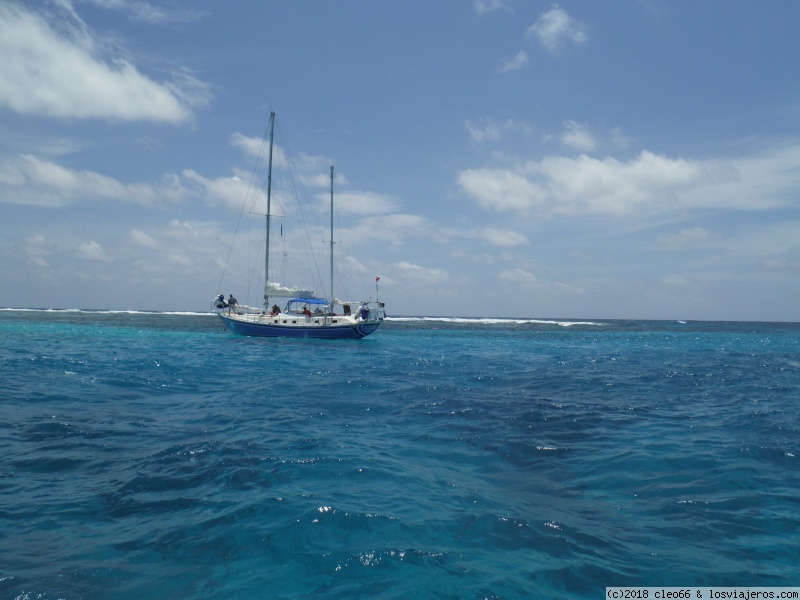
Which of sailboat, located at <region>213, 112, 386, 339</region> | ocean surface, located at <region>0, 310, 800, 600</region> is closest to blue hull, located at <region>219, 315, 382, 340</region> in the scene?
sailboat, located at <region>213, 112, 386, 339</region>

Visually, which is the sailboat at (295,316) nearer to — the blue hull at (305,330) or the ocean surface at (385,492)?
the blue hull at (305,330)

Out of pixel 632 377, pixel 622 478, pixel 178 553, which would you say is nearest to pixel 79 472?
pixel 178 553

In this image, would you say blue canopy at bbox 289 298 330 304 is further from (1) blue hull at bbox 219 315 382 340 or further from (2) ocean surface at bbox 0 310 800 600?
(2) ocean surface at bbox 0 310 800 600

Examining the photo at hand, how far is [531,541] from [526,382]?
1431 cm

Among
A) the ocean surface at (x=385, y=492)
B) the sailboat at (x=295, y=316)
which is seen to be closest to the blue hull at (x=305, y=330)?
the sailboat at (x=295, y=316)

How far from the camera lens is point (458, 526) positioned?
657 centimetres

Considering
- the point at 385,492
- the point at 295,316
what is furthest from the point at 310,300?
the point at 385,492

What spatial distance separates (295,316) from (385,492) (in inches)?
1462

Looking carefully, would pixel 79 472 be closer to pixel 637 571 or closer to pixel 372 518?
pixel 372 518

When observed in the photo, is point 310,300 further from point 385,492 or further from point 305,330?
point 385,492

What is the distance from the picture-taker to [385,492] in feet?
25.1

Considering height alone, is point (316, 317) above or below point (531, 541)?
above

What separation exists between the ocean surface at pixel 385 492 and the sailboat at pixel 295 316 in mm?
25974

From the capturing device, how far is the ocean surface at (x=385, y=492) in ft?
17.6
